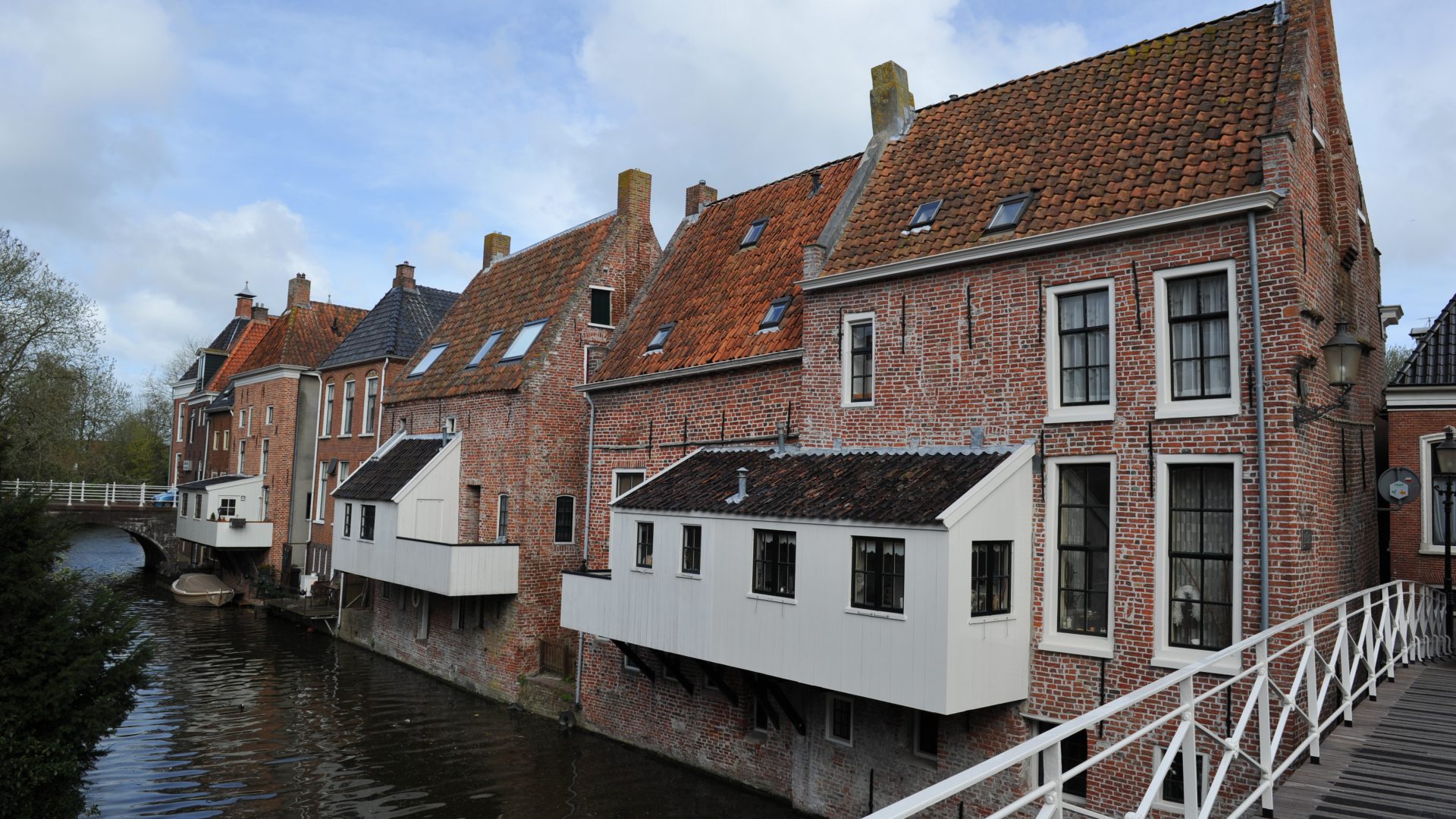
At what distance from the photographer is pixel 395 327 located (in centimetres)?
3045

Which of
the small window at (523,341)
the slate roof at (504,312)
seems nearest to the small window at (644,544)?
the slate roof at (504,312)

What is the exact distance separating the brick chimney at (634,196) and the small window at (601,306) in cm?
213

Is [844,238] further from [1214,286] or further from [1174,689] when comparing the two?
[1174,689]

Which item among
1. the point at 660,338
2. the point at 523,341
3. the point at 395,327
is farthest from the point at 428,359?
the point at 660,338

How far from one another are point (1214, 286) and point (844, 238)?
5719 mm

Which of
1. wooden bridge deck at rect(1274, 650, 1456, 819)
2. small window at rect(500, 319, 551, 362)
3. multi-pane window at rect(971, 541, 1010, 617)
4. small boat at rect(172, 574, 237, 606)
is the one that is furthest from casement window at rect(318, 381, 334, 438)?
wooden bridge deck at rect(1274, 650, 1456, 819)

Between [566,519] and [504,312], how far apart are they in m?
6.69

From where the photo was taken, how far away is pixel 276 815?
13.7 meters

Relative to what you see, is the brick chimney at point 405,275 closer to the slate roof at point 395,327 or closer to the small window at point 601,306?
the slate roof at point 395,327

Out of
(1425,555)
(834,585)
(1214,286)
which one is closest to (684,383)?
(834,585)

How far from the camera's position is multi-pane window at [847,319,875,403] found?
43.8ft

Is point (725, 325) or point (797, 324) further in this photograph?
point (725, 325)

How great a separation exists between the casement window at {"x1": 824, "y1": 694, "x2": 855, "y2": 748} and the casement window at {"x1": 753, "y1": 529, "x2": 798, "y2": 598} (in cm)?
208

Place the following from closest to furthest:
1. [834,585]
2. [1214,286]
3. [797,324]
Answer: [1214,286] → [834,585] → [797,324]
